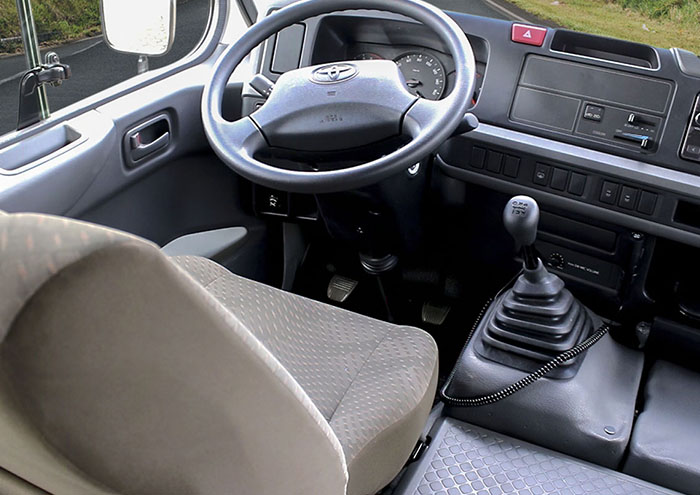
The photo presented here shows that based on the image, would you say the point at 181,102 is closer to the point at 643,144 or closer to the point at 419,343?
the point at 419,343

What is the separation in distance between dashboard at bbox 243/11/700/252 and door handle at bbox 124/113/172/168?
23cm

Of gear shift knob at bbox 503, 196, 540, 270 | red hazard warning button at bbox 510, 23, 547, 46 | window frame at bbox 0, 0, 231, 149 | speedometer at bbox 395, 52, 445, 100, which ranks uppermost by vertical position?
red hazard warning button at bbox 510, 23, 547, 46

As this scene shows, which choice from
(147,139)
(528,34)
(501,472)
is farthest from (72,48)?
(501,472)

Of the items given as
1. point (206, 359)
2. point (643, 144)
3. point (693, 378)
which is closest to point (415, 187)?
point (643, 144)

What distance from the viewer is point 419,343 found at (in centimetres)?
128

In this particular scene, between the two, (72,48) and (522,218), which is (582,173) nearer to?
(522,218)

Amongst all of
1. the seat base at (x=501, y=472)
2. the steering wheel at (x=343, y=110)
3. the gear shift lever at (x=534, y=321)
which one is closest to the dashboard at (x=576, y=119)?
the gear shift lever at (x=534, y=321)

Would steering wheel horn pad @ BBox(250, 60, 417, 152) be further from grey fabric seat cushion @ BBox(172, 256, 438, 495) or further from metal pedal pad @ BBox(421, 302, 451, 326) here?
metal pedal pad @ BBox(421, 302, 451, 326)

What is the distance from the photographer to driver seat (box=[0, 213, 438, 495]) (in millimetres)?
426

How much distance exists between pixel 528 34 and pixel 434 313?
2.69 feet

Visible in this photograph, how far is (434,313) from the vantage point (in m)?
2.08

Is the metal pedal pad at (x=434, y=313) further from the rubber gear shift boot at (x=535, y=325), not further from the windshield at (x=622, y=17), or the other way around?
the windshield at (x=622, y=17)

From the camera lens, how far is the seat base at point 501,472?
141 centimetres

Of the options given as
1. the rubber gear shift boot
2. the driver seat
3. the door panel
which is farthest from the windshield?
the driver seat
